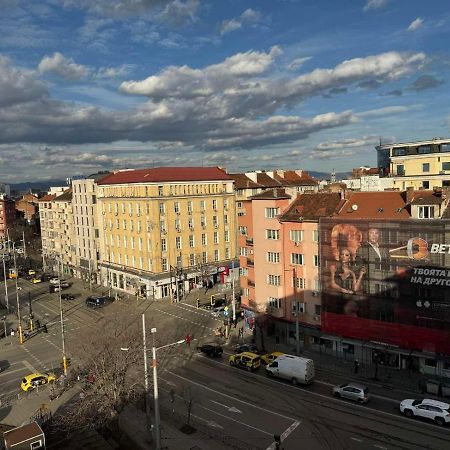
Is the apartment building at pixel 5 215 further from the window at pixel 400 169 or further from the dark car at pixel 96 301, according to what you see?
the window at pixel 400 169

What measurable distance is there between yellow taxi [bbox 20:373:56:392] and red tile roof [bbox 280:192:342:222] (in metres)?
30.1

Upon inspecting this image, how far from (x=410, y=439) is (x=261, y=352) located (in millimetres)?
21277

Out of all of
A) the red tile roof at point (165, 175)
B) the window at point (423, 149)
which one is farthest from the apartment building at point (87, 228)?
the window at point (423, 149)

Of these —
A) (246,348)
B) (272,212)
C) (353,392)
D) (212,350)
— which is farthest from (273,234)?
(353,392)

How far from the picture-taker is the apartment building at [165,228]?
264ft

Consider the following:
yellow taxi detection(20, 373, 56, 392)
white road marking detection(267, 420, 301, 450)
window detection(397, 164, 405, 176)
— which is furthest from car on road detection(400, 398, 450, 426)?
window detection(397, 164, 405, 176)

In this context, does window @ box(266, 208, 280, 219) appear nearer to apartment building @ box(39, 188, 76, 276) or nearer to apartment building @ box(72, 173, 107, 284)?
apartment building @ box(72, 173, 107, 284)

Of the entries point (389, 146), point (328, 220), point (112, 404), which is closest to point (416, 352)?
point (328, 220)

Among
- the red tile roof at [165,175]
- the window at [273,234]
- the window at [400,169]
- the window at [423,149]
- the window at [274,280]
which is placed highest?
the window at [423,149]

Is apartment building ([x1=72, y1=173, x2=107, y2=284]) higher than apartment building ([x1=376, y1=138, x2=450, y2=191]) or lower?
lower

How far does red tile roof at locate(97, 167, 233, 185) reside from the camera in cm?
8222

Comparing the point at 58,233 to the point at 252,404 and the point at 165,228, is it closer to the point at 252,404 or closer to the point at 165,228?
the point at 165,228

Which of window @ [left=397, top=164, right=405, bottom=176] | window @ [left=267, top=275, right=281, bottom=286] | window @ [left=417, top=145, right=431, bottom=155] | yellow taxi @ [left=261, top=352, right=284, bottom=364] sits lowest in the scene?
yellow taxi @ [left=261, top=352, right=284, bottom=364]

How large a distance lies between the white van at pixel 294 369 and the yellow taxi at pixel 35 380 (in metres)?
→ 22.1
